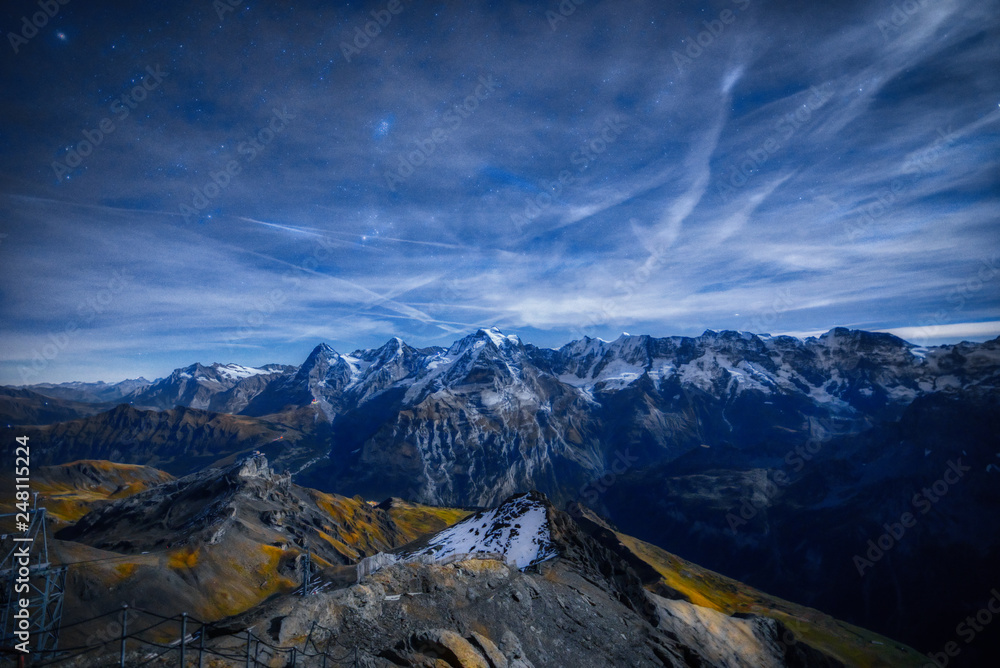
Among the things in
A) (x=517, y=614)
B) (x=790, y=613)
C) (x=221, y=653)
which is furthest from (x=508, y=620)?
(x=790, y=613)

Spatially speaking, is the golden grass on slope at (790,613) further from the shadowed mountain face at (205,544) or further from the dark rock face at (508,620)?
the shadowed mountain face at (205,544)

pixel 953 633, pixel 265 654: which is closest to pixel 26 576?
pixel 265 654

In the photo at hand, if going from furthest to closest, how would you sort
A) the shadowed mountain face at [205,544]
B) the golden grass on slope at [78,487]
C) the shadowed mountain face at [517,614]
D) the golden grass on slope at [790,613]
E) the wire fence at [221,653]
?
1. the golden grass on slope at [78,487]
2. the golden grass on slope at [790,613]
3. the shadowed mountain face at [205,544]
4. the shadowed mountain face at [517,614]
5. the wire fence at [221,653]

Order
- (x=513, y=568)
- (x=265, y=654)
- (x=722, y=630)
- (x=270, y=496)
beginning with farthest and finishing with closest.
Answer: (x=270, y=496)
(x=722, y=630)
(x=513, y=568)
(x=265, y=654)

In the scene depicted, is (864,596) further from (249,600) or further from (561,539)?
(249,600)

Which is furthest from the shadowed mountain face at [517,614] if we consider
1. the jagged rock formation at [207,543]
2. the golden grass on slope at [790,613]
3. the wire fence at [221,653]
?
the golden grass on slope at [790,613]

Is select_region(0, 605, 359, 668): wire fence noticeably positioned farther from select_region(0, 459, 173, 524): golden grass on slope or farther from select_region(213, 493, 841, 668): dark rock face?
select_region(0, 459, 173, 524): golden grass on slope

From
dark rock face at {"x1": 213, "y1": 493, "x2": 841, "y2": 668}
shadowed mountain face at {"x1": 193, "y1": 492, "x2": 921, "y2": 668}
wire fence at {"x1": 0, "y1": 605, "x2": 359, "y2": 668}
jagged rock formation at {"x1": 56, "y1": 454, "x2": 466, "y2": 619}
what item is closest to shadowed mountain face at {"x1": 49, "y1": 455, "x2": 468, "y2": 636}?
jagged rock formation at {"x1": 56, "y1": 454, "x2": 466, "y2": 619}

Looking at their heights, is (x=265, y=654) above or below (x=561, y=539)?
above

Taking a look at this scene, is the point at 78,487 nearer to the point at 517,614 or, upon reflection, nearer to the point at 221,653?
the point at 221,653
